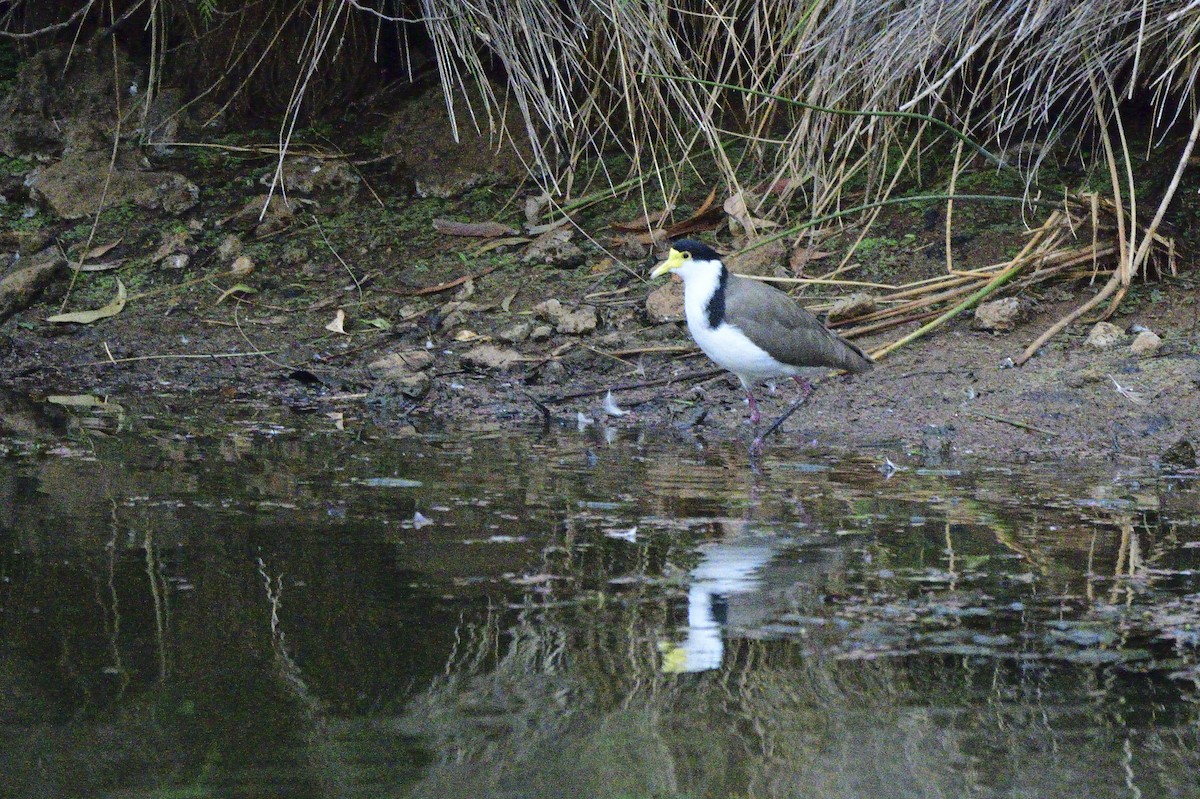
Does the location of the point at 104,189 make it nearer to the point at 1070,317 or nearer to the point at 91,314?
the point at 91,314

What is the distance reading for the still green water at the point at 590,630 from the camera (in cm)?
262

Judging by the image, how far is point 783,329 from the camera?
6.12 meters

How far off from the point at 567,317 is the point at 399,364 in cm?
92

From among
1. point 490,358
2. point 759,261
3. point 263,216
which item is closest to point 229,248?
point 263,216

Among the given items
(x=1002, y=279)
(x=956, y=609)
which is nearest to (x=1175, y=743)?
(x=956, y=609)

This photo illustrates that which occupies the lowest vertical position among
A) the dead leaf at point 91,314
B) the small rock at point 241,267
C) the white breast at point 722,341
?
the white breast at point 722,341

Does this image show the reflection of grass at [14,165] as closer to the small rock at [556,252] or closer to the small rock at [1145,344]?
the small rock at [556,252]

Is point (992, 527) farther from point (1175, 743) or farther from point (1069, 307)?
point (1069, 307)

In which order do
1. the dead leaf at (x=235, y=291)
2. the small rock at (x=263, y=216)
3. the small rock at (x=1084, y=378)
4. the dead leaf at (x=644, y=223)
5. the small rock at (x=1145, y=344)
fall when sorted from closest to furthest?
the small rock at (x=1084, y=378)
the small rock at (x=1145, y=344)
the dead leaf at (x=235, y=291)
the dead leaf at (x=644, y=223)
the small rock at (x=263, y=216)

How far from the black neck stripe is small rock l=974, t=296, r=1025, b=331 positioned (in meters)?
1.36

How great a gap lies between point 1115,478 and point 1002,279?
1.72 metres

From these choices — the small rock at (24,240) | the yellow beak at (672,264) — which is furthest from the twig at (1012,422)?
the small rock at (24,240)

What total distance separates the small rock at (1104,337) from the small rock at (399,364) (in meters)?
3.14

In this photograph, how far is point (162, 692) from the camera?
2.88 meters
